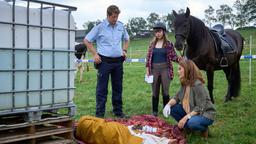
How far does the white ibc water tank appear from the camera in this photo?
3.79 m

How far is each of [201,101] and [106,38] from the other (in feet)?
6.87

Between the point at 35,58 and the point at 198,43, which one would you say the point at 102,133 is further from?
the point at 198,43

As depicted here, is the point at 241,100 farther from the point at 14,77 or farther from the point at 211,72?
the point at 14,77

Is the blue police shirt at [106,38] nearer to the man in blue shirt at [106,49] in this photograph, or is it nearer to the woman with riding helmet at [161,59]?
the man in blue shirt at [106,49]

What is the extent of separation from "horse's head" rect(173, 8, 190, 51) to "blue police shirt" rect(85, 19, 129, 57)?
1412 mm

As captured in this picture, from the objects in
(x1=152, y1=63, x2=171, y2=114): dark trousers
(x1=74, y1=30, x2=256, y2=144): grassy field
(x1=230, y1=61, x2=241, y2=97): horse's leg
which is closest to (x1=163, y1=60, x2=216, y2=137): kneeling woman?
(x1=74, y1=30, x2=256, y2=144): grassy field

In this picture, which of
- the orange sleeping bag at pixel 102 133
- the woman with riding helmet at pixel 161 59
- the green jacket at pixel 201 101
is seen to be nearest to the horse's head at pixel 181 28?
the woman with riding helmet at pixel 161 59

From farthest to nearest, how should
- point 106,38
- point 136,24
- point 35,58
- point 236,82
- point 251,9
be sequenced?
point 136,24, point 251,9, point 236,82, point 106,38, point 35,58

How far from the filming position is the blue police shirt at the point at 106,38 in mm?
6508

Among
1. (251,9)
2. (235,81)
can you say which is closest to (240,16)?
(251,9)

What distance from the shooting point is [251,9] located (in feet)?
277

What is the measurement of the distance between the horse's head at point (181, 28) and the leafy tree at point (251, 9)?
77.3 meters

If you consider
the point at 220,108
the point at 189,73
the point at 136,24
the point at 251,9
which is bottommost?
the point at 220,108

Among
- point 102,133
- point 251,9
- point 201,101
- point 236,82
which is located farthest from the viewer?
point 251,9
